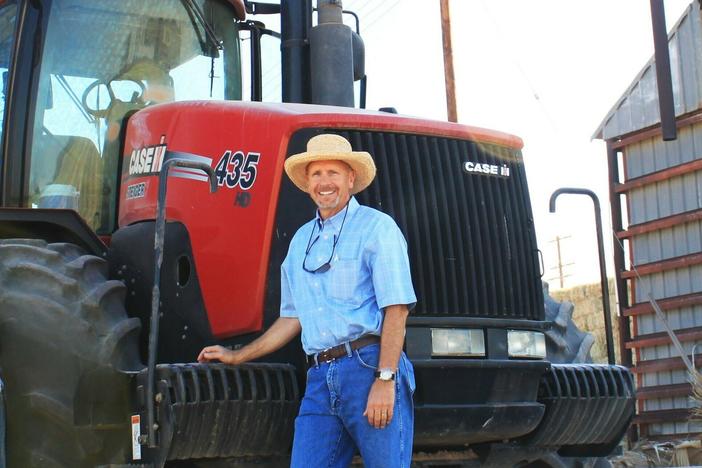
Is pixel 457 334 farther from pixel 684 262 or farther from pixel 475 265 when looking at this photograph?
pixel 684 262

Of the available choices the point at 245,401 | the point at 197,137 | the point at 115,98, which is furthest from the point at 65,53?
the point at 245,401

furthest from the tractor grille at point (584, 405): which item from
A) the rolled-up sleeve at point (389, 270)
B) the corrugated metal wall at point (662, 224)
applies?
the corrugated metal wall at point (662, 224)

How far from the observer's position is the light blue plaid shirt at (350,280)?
4.48 metres

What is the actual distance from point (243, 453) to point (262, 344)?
42cm

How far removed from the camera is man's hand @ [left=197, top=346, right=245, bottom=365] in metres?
4.71

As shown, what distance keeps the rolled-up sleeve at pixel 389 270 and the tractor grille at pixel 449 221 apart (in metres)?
0.57

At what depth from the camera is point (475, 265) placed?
536 centimetres

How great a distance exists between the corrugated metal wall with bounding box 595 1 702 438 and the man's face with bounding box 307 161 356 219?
10.7 metres

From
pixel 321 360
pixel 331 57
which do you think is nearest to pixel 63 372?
pixel 321 360

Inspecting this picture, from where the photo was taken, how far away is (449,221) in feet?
17.4

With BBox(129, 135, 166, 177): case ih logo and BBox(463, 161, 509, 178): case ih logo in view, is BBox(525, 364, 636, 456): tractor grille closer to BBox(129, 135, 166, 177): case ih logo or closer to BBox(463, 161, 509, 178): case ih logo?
BBox(463, 161, 509, 178): case ih logo

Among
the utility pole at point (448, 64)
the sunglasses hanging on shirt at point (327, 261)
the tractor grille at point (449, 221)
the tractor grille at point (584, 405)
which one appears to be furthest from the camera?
the utility pole at point (448, 64)

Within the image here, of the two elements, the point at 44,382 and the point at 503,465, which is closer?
the point at 44,382

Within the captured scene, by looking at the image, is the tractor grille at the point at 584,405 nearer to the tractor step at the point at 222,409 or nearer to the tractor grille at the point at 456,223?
the tractor grille at the point at 456,223
